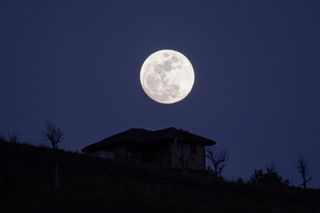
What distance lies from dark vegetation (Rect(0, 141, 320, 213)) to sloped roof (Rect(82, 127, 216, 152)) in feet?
54.9

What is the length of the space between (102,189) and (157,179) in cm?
981

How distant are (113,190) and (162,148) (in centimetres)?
3203

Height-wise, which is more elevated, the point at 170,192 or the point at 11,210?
the point at 170,192

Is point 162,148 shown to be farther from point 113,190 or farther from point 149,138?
point 113,190

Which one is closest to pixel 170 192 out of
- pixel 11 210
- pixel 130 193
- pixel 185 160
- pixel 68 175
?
pixel 130 193

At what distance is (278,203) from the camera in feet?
129

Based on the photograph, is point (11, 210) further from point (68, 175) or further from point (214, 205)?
point (68, 175)

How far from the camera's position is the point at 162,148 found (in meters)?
65.6

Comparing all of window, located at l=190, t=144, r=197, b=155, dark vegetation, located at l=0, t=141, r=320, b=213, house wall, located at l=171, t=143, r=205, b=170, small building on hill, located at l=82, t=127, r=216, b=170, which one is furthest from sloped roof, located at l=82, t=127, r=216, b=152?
dark vegetation, located at l=0, t=141, r=320, b=213

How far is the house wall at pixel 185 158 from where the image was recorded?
209 ft

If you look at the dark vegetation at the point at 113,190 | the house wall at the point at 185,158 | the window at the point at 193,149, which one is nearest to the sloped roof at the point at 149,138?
the window at the point at 193,149

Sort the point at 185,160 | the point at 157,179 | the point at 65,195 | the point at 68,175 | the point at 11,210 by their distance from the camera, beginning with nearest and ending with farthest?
the point at 11,210 → the point at 65,195 → the point at 68,175 → the point at 157,179 → the point at 185,160

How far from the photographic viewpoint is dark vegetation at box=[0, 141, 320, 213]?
91.8ft

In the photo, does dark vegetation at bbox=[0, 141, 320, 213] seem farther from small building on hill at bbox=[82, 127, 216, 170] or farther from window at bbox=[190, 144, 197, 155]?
window at bbox=[190, 144, 197, 155]
